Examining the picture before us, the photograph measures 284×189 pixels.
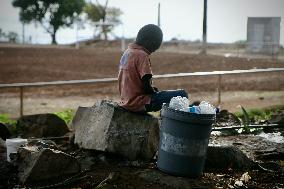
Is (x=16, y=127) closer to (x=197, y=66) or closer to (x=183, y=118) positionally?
(x=183, y=118)

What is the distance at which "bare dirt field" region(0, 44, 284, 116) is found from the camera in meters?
13.9

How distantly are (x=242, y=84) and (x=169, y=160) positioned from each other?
14237 millimetres

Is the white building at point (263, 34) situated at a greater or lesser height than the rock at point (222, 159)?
greater

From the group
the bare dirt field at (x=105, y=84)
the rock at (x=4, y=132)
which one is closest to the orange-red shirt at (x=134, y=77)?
the rock at (x=4, y=132)

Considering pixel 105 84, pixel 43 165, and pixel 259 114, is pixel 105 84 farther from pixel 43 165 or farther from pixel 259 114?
pixel 43 165

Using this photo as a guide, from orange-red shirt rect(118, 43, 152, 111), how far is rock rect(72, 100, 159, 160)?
0.15 m

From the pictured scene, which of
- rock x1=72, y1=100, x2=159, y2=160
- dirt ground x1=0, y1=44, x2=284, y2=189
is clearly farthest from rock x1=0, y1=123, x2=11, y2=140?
rock x1=72, y1=100, x2=159, y2=160

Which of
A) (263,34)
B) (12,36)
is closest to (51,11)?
(12,36)

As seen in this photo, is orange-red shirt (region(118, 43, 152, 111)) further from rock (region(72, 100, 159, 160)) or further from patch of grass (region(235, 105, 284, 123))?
patch of grass (region(235, 105, 284, 123))

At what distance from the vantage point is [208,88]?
58.8 feet

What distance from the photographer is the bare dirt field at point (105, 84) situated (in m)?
13.9

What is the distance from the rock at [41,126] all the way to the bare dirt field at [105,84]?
387 centimetres

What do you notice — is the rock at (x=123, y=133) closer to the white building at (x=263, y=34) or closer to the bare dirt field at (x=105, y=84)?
the bare dirt field at (x=105, y=84)

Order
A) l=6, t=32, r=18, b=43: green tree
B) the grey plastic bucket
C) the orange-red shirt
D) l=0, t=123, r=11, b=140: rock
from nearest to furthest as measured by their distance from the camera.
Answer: the grey plastic bucket, the orange-red shirt, l=0, t=123, r=11, b=140: rock, l=6, t=32, r=18, b=43: green tree
